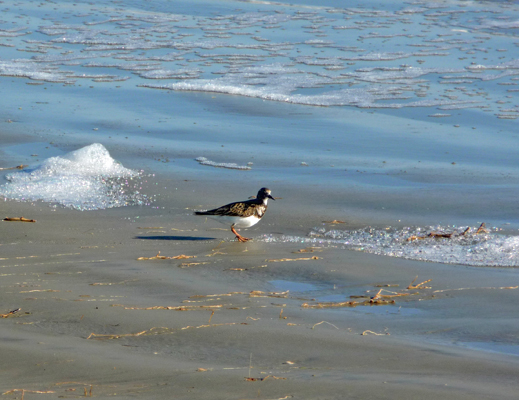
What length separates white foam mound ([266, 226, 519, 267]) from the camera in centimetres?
516

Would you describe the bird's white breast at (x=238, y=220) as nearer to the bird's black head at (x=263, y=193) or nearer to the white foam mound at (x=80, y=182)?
the bird's black head at (x=263, y=193)

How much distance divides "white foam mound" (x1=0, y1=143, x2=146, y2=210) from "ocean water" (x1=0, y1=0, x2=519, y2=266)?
26mm

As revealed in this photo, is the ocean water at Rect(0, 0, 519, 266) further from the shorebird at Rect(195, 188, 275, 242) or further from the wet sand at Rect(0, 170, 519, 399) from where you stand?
the wet sand at Rect(0, 170, 519, 399)

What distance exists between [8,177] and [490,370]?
5.34m

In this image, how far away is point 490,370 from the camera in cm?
321

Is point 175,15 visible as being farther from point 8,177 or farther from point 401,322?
point 401,322

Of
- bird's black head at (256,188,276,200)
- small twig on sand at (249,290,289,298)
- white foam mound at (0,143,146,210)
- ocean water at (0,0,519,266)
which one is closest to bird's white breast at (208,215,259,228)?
bird's black head at (256,188,276,200)

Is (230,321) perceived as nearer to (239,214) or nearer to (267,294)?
(267,294)

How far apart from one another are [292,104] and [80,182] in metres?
4.61

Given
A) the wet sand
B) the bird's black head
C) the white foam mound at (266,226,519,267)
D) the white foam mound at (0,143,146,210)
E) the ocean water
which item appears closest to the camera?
the wet sand

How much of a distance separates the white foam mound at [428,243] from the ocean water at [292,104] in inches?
1.0

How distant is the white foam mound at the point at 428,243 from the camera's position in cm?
516

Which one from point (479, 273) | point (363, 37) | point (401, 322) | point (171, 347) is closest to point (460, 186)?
point (479, 273)

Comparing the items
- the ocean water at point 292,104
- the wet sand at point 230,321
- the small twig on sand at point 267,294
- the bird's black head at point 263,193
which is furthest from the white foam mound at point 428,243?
the small twig on sand at point 267,294
